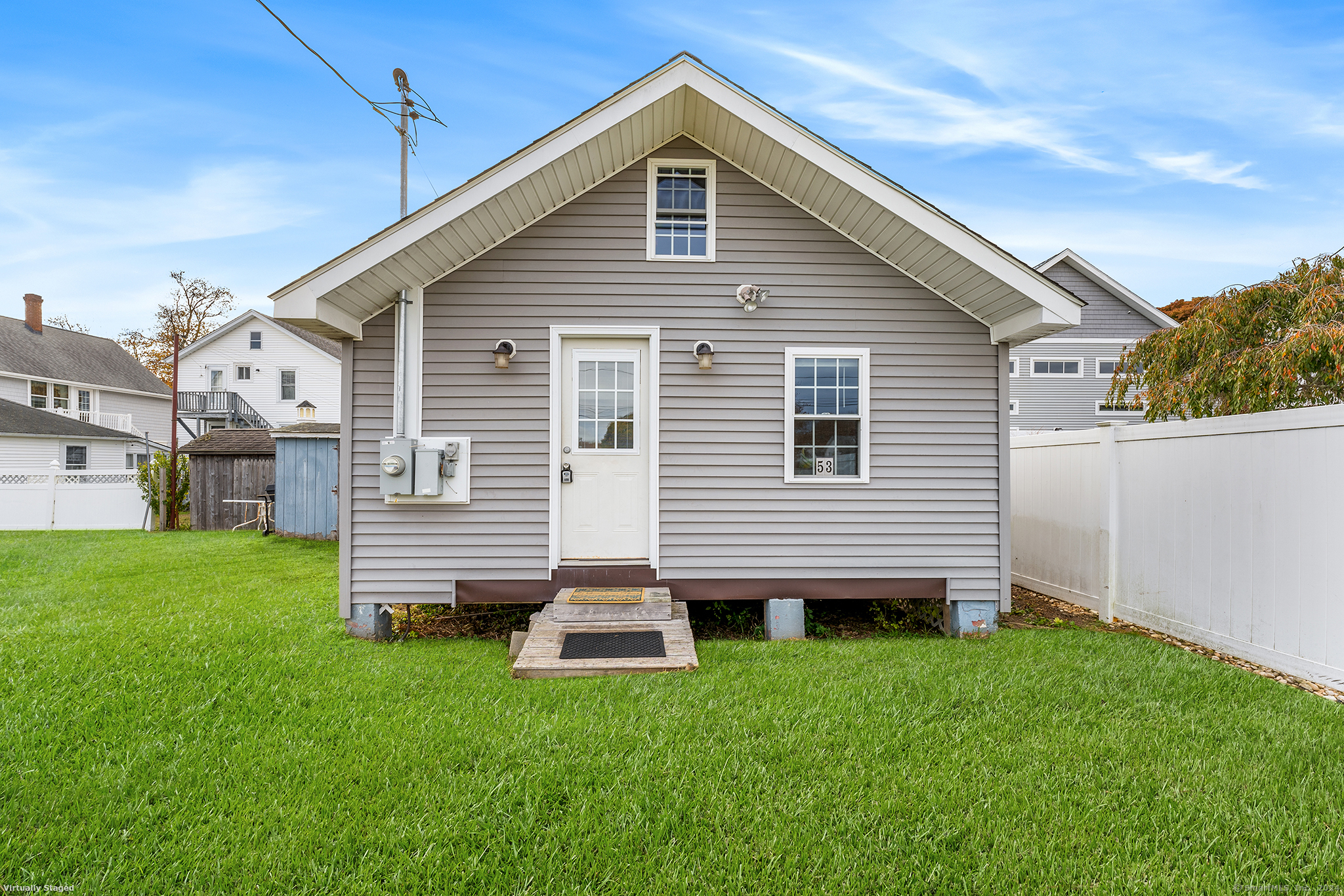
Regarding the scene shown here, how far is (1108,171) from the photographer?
1413cm

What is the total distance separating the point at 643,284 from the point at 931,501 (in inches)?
118

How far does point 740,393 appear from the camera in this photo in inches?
196

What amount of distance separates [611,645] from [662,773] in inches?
61.4

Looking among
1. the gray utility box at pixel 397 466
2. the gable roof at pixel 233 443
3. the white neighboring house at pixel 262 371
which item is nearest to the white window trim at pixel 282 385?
the white neighboring house at pixel 262 371

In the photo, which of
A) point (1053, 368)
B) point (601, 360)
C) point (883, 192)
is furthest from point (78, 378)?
point (1053, 368)

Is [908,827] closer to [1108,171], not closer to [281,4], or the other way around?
[281,4]

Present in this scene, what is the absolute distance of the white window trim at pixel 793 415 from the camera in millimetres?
4973

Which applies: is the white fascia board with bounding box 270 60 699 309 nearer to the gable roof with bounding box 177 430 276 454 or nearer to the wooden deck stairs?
the wooden deck stairs

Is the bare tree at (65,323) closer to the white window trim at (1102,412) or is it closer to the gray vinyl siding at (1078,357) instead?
the gray vinyl siding at (1078,357)

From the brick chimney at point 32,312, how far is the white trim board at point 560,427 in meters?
28.5

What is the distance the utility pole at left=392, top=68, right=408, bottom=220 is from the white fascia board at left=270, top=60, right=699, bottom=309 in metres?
6.61

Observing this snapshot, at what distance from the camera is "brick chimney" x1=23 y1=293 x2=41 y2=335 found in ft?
72.7

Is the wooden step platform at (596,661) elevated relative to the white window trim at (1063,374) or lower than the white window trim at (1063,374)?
lower

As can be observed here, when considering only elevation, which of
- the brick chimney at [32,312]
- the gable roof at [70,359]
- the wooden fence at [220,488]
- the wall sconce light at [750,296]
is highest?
the brick chimney at [32,312]
